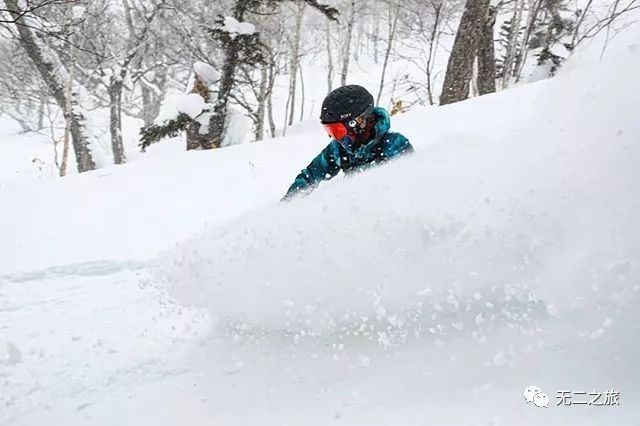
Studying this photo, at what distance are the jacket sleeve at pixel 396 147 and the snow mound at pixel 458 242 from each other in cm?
12

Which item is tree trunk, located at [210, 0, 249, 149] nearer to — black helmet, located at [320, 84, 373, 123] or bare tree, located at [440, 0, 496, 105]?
bare tree, located at [440, 0, 496, 105]

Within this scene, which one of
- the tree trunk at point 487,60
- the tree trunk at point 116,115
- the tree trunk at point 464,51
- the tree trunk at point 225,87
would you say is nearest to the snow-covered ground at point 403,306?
the tree trunk at point 464,51

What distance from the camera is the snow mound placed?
2.42 meters

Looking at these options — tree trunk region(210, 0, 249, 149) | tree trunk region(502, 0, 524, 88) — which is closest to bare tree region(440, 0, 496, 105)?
tree trunk region(210, 0, 249, 149)

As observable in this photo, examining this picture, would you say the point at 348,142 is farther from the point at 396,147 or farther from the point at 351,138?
the point at 396,147

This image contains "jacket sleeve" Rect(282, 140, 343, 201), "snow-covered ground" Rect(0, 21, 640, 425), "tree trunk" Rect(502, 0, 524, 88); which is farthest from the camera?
"tree trunk" Rect(502, 0, 524, 88)

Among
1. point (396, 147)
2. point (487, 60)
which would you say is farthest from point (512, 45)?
point (396, 147)

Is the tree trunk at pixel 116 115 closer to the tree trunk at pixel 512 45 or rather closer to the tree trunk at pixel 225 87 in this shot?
the tree trunk at pixel 225 87

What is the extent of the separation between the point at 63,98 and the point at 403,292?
33.2 ft

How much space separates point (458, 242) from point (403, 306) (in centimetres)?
42

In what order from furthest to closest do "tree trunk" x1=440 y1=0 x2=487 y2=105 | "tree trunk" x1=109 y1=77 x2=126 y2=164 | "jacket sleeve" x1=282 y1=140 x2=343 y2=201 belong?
"tree trunk" x1=109 y1=77 x2=126 y2=164 → "tree trunk" x1=440 y1=0 x2=487 y2=105 → "jacket sleeve" x1=282 y1=140 x2=343 y2=201

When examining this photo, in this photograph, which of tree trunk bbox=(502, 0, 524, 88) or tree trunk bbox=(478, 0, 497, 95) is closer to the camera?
tree trunk bbox=(478, 0, 497, 95)

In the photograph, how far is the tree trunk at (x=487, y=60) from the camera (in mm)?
8297

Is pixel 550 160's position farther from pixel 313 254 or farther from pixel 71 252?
pixel 71 252
